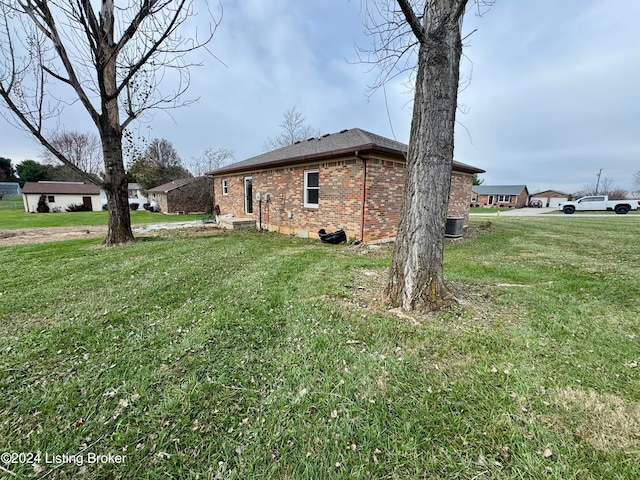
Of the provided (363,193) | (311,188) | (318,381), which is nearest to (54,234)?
(311,188)

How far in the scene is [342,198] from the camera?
27.9 ft

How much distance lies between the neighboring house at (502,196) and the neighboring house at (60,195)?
53294 millimetres

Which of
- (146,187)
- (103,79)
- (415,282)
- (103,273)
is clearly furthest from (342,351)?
(146,187)

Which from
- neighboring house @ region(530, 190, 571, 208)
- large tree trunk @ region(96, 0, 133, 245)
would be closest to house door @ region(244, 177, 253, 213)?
large tree trunk @ region(96, 0, 133, 245)

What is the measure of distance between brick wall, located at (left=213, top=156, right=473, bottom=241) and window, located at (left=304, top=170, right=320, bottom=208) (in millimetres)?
155

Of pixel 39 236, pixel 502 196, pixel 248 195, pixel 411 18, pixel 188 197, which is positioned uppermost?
pixel 502 196

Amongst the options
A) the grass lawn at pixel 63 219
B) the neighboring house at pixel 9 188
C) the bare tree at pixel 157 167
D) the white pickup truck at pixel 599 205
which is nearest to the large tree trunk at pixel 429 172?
the grass lawn at pixel 63 219

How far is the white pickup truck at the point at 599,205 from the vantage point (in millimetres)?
24359

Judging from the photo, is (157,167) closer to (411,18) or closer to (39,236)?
(39,236)

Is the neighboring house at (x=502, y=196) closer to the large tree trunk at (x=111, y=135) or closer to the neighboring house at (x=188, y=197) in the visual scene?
the neighboring house at (x=188, y=197)

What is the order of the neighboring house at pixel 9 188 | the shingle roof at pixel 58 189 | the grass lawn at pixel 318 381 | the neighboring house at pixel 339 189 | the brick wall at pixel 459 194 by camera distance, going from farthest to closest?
1. the neighboring house at pixel 9 188
2. the shingle roof at pixel 58 189
3. the brick wall at pixel 459 194
4. the neighboring house at pixel 339 189
5. the grass lawn at pixel 318 381

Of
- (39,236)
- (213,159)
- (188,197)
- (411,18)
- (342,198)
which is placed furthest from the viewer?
(213,159)

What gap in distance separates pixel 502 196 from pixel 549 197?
14.5 meters

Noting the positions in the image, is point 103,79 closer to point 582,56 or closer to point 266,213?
point 266,213
